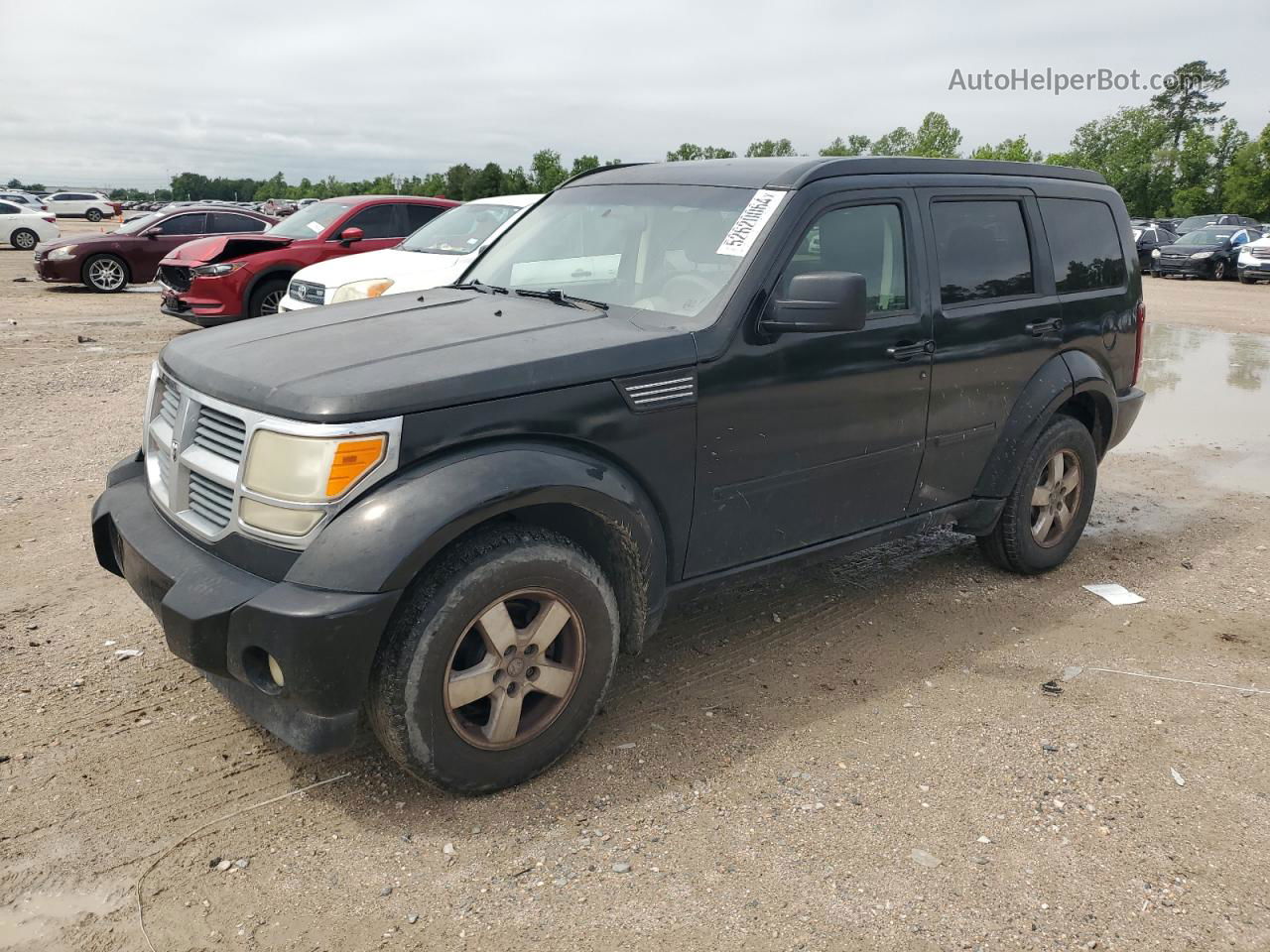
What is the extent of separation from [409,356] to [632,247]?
124cm

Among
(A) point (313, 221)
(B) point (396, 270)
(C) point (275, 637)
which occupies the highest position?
(A) point (313, 221)

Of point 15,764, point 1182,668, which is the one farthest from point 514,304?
point 1182,668

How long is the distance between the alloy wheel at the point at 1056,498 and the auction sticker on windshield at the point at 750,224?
208 cm

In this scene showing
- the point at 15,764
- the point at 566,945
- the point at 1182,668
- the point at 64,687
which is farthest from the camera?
the point at 1182,668

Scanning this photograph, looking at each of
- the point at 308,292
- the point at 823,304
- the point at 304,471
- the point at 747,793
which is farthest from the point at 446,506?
the point at 308,292

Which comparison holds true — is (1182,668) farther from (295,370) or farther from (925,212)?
(295,370)

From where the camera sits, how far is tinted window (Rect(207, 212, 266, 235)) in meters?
18.5

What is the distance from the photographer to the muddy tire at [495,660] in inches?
113

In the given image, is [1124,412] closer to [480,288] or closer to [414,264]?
[480,288]

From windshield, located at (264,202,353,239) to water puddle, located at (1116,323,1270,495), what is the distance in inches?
370

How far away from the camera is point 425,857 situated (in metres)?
2.89

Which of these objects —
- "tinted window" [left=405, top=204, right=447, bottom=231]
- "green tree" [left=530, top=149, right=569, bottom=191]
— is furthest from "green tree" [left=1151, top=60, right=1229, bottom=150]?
"tinted window" [left=405, top=204, right=447, bottom=231]

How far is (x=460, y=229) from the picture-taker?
10078 millimetres

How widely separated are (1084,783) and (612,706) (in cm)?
163
